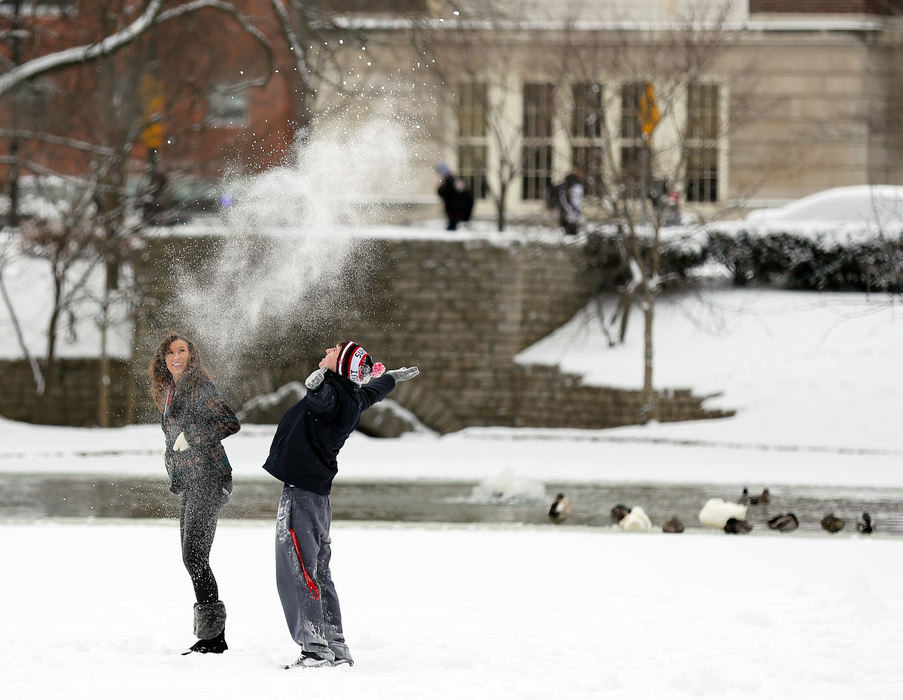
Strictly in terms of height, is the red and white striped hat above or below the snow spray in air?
below

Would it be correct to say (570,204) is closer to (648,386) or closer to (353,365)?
(648,386)

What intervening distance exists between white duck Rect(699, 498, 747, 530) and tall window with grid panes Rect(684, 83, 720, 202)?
10.3 meters

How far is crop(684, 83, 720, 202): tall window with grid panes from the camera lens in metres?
23.6

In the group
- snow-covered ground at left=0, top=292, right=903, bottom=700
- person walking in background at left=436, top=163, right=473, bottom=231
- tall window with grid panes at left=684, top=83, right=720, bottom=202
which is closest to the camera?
snow-covered ground at left=0, top=292, right=903, bottom=700

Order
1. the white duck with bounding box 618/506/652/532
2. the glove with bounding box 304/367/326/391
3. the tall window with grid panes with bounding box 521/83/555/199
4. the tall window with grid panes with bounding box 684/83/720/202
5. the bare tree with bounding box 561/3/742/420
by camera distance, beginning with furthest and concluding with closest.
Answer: the tall window with grid panes with bounding box 521/83/555/199 → the tall window with grid panes with bounding box 684/83/720/202 → the bare tree with bounding box 561/3/742/420 → the white duck with bounding box 618/506/652/532 → the glove with bounding box 304/367/326/391

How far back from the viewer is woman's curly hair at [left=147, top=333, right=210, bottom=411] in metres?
7.62

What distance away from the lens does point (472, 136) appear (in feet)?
103

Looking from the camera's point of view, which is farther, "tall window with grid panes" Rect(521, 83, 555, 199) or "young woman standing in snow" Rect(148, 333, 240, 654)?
"tall window with grid panes" Rect(521, 83, 555, 199)

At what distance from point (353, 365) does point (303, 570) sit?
3.25 ft

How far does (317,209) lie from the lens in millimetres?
15852

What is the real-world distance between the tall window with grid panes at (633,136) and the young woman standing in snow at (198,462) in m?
15.2

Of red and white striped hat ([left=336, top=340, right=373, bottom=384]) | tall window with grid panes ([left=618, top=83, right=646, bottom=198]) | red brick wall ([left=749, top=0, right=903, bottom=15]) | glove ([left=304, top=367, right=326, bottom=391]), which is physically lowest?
glove ([left=304, top=367, right=326, bottom=391])

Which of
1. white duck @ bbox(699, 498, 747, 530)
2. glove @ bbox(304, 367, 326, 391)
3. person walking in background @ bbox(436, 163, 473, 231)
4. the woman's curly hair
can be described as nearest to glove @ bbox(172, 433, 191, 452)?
the woman's curly hair

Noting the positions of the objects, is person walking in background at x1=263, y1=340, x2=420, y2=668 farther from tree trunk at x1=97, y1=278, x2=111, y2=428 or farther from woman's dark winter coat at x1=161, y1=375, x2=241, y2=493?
tree trunk at x1=97, y1=278, x2=111, y2=428
